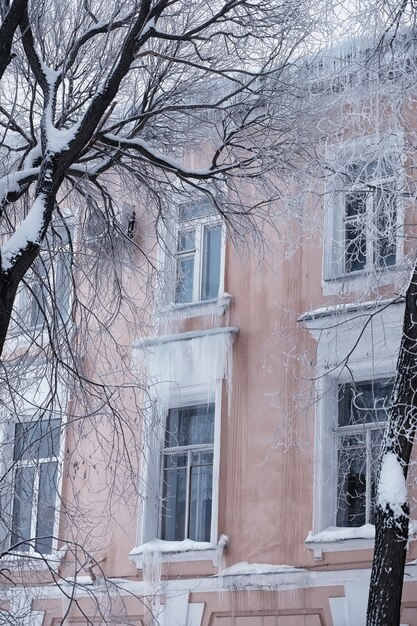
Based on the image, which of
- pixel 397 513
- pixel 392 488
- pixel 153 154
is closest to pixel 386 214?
pixel 153 154

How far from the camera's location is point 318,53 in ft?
41.2

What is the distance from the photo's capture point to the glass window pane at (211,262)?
52.8ft

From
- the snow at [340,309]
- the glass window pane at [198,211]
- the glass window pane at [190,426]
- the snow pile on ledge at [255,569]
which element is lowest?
the snow pile on ledge at [255,569]

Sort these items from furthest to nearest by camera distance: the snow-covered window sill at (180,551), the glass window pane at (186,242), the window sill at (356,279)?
the glass window pane at (186,242)
the snow-covered window sill at (180,551)
the window sill at (356,279)

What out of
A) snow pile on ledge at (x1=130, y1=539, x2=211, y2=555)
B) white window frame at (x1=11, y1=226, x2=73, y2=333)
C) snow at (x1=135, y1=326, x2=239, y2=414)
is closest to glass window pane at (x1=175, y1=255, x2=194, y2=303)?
snow at (x1=135, y1=326, x2=239, y2=414)

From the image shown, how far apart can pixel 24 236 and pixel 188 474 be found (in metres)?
7.61

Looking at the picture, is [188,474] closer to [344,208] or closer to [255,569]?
[255,569]

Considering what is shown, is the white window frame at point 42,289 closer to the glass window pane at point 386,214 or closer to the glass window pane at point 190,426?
the glass window pane at point 190,426

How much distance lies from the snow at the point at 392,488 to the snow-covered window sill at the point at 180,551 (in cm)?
430

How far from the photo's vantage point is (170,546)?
15.0m

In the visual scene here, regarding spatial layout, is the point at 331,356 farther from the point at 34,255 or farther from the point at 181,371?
the point at 34,255

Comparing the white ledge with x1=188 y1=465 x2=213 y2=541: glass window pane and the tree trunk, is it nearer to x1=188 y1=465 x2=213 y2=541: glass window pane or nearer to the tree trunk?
x1=188 y1=465 x2=213 y2=541: glass window pane

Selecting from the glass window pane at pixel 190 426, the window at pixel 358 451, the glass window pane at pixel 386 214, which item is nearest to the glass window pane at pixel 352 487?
the window at pixel 358 451

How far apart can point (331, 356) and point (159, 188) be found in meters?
3.18
